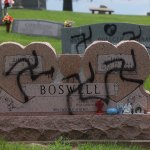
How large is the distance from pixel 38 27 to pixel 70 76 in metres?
14.9

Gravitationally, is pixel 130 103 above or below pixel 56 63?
below

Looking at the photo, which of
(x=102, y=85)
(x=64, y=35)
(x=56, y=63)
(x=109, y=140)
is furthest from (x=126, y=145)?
(x=64, y=35)

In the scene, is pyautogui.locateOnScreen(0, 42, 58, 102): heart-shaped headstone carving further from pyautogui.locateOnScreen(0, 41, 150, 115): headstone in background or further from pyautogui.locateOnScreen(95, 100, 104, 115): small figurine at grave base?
pyautogui.locateOnScreen(95, 100, 104, 115): small figurine at grave base

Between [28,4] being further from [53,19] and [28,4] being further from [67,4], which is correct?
[53,19]

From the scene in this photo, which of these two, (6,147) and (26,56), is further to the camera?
(26,56)

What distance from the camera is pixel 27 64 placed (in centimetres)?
984

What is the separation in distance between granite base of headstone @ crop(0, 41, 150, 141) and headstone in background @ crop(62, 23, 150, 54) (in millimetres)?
4266

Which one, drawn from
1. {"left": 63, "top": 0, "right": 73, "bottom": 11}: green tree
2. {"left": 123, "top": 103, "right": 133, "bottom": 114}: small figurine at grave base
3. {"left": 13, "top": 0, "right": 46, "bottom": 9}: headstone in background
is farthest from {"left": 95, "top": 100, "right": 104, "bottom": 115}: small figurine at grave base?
{"left": 63, "top": 0, "right": 73, "bottom": 11}: green tree

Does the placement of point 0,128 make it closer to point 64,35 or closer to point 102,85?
point 102,85

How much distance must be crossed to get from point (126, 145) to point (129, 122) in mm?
385

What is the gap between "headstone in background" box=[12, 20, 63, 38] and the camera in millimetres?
24016

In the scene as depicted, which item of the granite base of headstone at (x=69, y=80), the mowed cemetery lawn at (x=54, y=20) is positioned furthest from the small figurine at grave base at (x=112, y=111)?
the mowed cemetery lawn at (x=54, y=20)

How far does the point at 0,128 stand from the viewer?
9.66 metres

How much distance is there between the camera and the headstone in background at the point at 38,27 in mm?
24016
